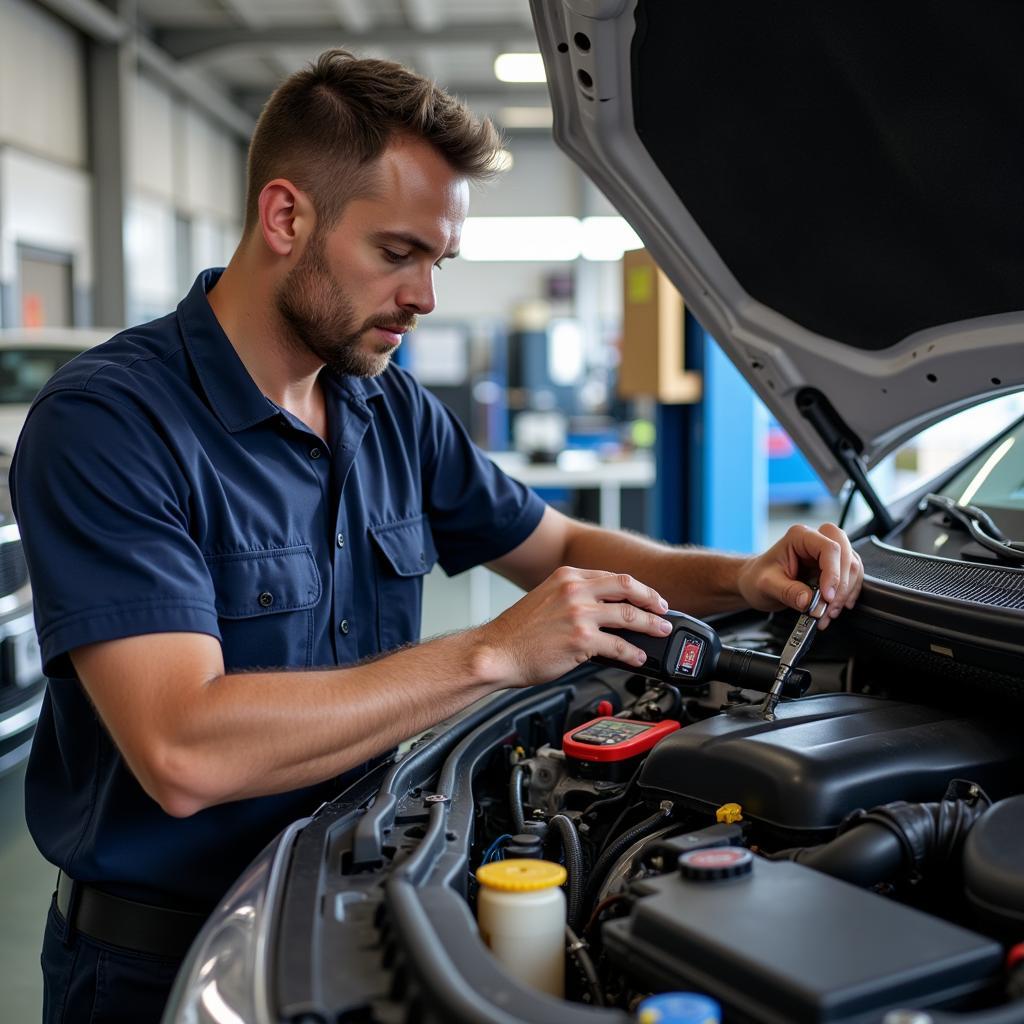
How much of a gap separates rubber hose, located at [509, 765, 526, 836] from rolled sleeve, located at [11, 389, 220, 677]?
40 centimetres

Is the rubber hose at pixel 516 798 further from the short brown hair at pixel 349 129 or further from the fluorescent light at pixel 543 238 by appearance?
the fluorescent light at pixel 543 238

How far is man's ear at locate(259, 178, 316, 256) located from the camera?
1516mm

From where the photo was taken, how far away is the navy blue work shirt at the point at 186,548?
1237 mm

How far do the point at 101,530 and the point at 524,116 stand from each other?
13.1 meters

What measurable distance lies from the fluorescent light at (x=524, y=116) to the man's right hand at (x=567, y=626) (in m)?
11.9

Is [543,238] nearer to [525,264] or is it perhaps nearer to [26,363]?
[525,264]

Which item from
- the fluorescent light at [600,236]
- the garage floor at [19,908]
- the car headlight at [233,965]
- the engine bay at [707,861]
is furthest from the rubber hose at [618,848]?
the fluorescent light at [600,236]

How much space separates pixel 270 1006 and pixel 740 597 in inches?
41.4

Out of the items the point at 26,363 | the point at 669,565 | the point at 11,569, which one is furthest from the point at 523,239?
the point at 669,565

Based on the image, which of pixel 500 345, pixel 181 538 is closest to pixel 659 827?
pixel 181 538

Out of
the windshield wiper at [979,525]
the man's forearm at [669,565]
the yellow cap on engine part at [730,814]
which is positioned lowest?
the yellow cap on engine part at [730,814]

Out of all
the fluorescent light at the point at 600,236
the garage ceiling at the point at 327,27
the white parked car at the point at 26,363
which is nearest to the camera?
the white parked car at the point at 26,363

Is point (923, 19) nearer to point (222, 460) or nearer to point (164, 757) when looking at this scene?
point (222, 460)

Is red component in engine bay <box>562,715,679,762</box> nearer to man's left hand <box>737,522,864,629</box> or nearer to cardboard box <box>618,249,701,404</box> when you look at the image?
man's left hand <box>737,522,864,629</box>
